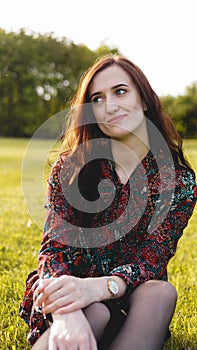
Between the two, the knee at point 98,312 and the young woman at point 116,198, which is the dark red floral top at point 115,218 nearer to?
the young woman at point 116,198

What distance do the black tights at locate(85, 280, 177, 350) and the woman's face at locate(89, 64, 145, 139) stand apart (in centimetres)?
70

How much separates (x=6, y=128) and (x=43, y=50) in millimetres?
8655

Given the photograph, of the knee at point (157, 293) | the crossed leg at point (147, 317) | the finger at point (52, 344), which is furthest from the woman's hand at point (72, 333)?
the knee at point (157, 293)

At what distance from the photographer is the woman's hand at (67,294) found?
1827mm

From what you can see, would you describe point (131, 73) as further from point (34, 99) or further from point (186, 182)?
point (34, 99)

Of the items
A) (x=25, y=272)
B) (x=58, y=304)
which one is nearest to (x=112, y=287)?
(x=58, y=304)

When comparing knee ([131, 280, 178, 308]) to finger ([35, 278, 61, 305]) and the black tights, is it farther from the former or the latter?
finger ([35, 278, 61, 305])

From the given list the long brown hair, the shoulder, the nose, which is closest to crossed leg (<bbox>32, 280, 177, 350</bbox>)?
the shoulder

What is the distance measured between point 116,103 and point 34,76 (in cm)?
3975

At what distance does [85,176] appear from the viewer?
2.38m

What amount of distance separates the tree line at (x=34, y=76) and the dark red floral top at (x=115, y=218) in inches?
1414

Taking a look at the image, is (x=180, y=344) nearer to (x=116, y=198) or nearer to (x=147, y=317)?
(x=147, y=317)

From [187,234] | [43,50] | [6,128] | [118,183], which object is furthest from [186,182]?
[43,50]

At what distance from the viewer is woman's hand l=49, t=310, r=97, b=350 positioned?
1733 millimetres
